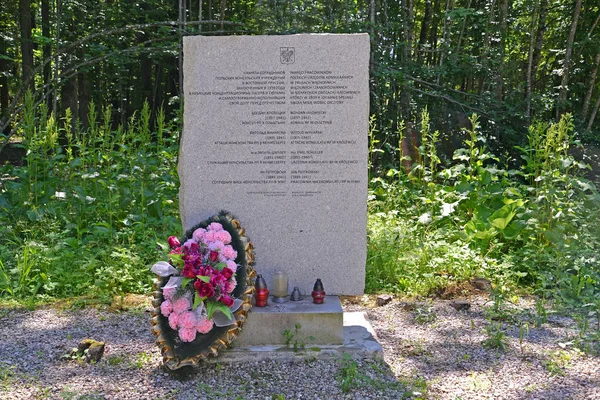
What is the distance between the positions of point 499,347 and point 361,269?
44.2 inches

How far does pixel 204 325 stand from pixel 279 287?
74 cm

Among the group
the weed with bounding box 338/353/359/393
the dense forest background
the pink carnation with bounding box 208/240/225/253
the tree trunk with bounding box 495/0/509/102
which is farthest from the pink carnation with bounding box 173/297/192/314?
the tree trunk with bounding box 495/0/509/102

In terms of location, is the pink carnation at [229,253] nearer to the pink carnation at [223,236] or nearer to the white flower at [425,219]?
the pink carnation at [223,236]

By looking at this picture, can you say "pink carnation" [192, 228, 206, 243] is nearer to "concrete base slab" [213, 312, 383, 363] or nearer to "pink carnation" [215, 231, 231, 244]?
"pink carnation" [215, 231, 231, 244]

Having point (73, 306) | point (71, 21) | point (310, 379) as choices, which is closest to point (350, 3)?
point (71, 21)

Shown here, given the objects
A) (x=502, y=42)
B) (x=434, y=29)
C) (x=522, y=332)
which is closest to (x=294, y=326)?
(x=522, y=332)

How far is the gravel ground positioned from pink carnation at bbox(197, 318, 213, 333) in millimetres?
289

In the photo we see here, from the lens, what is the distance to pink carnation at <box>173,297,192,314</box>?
11.7 ft

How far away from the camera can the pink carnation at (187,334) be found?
11.7 ft

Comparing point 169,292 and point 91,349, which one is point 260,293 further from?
point 91,349

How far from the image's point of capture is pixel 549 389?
3447mm

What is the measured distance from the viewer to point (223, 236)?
3.89 m

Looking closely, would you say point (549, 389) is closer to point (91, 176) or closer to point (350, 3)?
point (91, 176)

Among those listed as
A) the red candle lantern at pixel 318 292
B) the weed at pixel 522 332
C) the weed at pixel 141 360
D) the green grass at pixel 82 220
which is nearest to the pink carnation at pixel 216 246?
the red candle lantern at pixel 318 292
